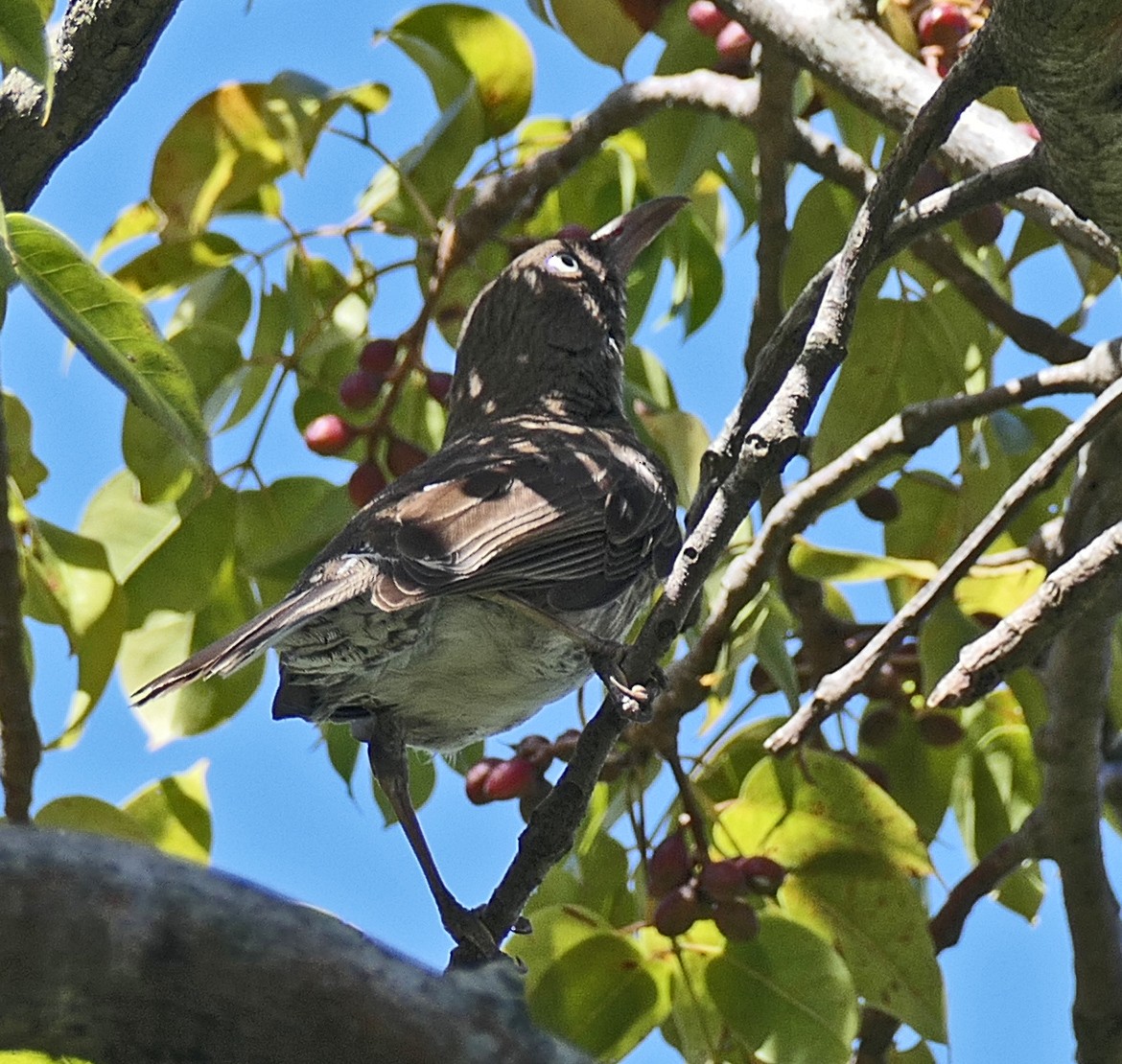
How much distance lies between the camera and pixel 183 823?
3.53 metres

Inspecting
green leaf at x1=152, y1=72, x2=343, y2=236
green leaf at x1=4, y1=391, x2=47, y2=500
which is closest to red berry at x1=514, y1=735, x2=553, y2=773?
green leaf at x1=4, y1=391, x2=47, y2=500

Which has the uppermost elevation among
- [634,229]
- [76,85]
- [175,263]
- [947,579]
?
[634,229]

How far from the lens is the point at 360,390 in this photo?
12.9 ft

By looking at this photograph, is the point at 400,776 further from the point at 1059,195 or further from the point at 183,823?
the point at 1059,195

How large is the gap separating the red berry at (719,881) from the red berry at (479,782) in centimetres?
59

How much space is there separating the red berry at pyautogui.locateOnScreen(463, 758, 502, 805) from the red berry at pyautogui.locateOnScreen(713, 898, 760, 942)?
0.66 metres

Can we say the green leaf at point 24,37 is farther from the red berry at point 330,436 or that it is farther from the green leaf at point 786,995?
the green leaf at point 786,995

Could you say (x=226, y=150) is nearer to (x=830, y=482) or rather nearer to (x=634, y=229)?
(x=634, y=229)

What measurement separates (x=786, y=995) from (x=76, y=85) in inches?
83.8

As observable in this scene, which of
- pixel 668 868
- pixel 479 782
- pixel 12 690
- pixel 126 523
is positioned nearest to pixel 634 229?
pixel 126 523

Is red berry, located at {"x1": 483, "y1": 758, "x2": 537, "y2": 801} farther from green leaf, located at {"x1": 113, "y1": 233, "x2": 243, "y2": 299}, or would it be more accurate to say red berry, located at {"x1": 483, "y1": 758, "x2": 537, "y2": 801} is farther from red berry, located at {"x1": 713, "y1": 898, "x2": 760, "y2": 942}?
Result: green leaf, located at {"x1": 113, "y1": 233, "x2": 243, "y2": 299}

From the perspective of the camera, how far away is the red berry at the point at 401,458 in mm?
3988

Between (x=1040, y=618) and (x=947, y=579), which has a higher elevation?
(x=947, y=579)

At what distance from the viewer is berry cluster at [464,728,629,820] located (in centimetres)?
356
